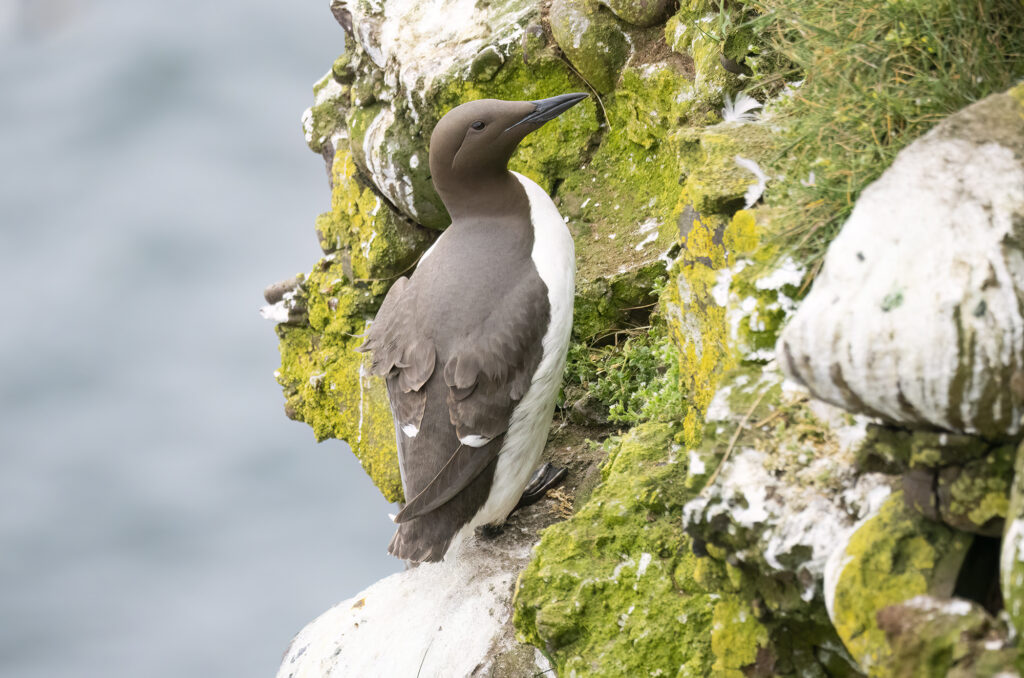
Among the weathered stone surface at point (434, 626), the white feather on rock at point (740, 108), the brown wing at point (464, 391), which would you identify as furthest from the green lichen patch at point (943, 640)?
the brown wing at point (464, 391)

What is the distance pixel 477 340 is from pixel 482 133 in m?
0.92

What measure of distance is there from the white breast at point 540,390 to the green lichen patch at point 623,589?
73cm

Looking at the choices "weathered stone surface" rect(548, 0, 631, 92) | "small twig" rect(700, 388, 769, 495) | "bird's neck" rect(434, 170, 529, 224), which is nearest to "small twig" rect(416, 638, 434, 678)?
"bird's neck" rect(434, 170, 529, 224)

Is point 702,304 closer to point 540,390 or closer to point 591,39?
point 540,390

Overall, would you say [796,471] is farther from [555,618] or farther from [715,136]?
[715,136]

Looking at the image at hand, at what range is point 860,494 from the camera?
77.0 inches

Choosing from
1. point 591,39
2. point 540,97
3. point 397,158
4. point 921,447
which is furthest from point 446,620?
point 591,39

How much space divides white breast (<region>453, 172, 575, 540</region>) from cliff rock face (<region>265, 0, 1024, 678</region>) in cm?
32

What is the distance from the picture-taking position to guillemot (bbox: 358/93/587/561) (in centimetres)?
355

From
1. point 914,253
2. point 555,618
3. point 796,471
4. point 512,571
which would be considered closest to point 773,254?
point 796,471

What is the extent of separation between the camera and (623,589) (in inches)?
111

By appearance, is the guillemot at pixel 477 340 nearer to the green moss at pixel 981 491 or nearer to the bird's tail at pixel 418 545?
the bird's tail at pixel 418 545

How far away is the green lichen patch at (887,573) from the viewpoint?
1.72 metres

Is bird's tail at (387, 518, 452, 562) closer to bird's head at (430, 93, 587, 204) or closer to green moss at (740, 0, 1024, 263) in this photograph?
bird's head at (430, 93, 587, 204)
